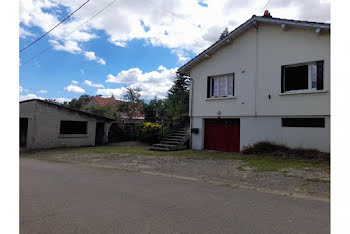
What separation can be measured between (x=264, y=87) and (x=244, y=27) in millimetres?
3504

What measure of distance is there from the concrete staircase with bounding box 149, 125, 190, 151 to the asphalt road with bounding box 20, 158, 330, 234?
26.6 ft

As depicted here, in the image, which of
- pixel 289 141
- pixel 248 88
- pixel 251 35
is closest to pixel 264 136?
pixel 289 141

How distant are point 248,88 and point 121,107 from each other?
728 inches

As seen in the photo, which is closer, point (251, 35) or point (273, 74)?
point (273, 74)

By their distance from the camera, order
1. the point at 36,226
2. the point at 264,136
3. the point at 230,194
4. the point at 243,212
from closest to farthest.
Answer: the point at 36,226, the point at 243,212, the point at 230,194, the point at 264,136

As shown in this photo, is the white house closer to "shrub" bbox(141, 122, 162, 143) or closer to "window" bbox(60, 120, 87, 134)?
"shrub" bbox(141, 122, 162, 143)

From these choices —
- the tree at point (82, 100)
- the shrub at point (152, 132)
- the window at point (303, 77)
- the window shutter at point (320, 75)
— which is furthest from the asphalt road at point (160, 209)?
the tree at point (82, 100)

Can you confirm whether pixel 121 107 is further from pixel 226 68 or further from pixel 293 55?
pixel 293 55

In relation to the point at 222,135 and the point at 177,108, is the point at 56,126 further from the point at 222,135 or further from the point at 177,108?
the point at 222,135

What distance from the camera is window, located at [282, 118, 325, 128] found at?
36.0 feet

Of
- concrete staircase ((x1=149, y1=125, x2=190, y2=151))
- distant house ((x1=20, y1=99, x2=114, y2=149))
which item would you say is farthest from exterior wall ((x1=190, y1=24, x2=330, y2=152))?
distant house ((x1=20, y1=99, x2=114, y2=149))

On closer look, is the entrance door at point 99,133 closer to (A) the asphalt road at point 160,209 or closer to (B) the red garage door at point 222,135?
(B) the red garage door at point 222,135

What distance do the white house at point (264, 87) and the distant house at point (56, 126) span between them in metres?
8.84

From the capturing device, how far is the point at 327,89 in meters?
10.7
